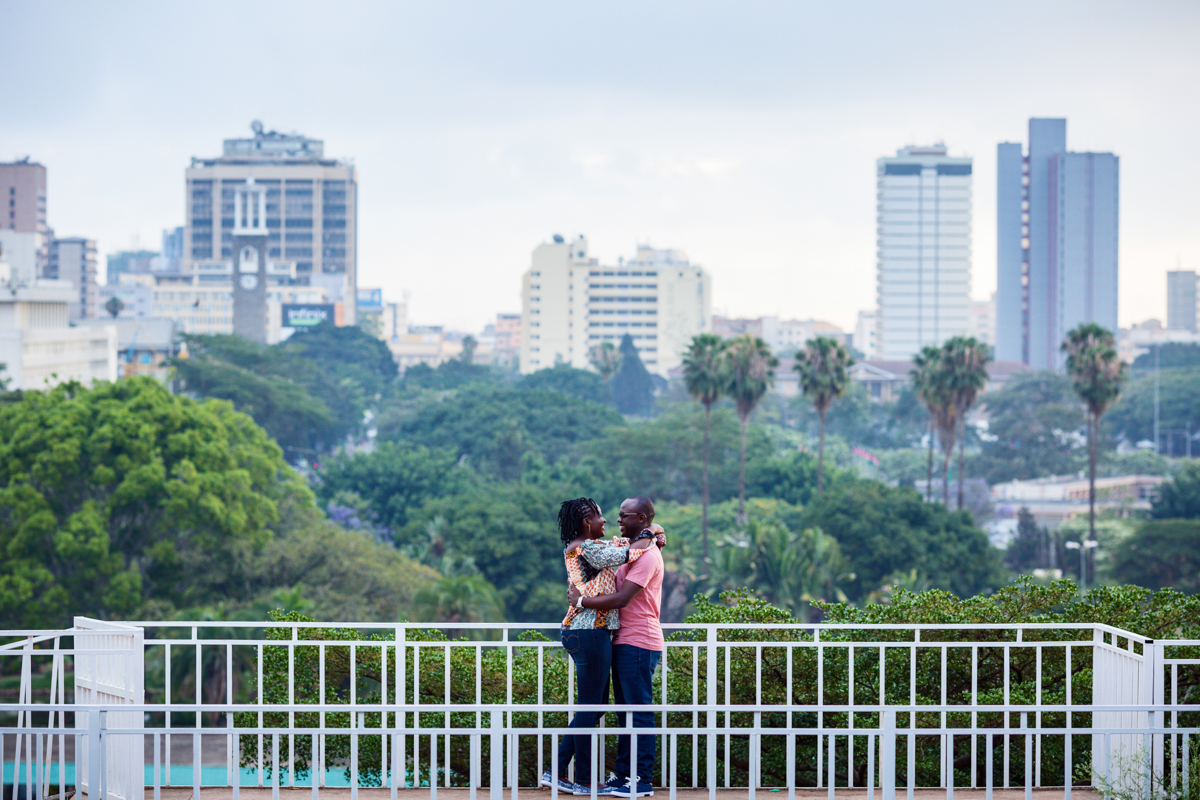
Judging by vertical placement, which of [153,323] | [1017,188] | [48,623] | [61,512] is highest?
[1017,188]

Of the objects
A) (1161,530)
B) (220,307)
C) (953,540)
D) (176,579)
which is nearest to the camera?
(176,579)

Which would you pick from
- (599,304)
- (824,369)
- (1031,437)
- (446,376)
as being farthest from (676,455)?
(599,304)

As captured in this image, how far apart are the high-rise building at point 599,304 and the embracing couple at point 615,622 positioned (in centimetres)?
15541

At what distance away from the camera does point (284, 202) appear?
17725 cm

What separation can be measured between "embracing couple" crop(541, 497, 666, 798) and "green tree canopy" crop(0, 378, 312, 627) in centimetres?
2398

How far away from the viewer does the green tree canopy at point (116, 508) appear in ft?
92.1

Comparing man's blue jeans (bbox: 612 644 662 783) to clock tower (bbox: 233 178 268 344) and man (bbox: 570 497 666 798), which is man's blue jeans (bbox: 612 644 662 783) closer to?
man (bbox: 570 497 666 798)

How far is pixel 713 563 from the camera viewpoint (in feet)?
117

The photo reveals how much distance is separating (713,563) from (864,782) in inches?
1049

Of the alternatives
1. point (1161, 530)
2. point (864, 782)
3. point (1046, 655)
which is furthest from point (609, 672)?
point (1161, 530)

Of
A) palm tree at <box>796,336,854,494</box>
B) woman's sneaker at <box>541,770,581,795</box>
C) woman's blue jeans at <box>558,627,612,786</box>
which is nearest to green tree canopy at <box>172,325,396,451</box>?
palm tree at <box>796,336,854,494</box>

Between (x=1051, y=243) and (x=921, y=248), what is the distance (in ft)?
52.9

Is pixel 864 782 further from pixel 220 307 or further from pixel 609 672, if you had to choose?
pixel 220 307

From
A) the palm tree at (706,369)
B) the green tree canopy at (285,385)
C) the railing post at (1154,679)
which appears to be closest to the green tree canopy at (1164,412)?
the green tree canopy at (285,385)
